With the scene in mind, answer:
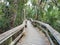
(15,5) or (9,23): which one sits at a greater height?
(15,5)

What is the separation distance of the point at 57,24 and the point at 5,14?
31.4 ft

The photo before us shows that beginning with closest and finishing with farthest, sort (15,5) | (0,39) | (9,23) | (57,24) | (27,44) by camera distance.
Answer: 1. (0,39)
2. (27,44)
3. (57,24)
4. (9,23)
5. (15,5)

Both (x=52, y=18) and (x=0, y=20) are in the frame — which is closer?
(x=52, y=18)

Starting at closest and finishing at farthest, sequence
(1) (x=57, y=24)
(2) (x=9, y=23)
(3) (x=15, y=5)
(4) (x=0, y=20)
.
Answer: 1. (1) (x=57, y=24)
2. (4) (x=0, y=20)
3. (2) (x=9, y=23)
4. (3) (x=15, y=5)

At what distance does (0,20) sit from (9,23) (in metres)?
1.69

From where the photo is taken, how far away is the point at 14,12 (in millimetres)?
19500

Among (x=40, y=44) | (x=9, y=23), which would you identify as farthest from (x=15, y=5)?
(x=40, y=44)

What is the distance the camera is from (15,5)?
2009cm

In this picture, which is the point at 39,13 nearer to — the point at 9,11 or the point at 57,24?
the point at 9,11

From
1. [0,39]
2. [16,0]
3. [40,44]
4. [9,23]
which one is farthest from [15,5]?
[0,39]

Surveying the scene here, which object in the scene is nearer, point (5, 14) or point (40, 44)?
point (40, 44)

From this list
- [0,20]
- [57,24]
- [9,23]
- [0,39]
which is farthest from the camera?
[9,23]

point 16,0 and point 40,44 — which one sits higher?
point 16,0

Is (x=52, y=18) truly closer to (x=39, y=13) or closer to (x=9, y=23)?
(x=9, y=23)
